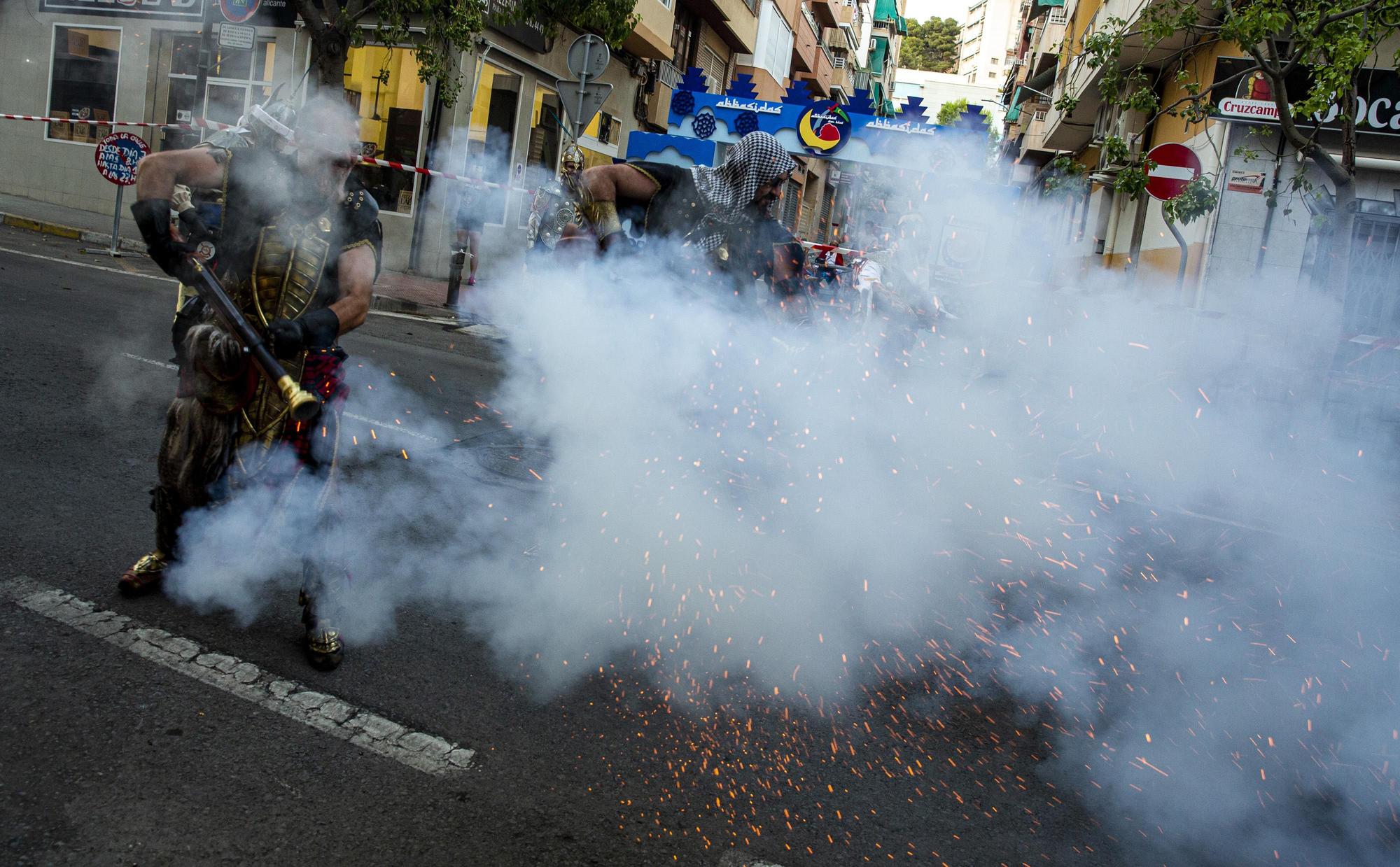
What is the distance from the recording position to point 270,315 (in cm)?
297

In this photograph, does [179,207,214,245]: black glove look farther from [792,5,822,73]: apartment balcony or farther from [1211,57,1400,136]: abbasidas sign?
[792,5,822,73]: apartment balcony

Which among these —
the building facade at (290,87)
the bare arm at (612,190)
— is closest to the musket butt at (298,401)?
the bare arm at (612,190)

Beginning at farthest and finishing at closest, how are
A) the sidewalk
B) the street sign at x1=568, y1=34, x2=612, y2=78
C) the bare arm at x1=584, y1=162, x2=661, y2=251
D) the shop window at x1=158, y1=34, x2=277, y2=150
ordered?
the shop window at x1=158, y1=34, x2=277, y2=150 → the sidewalk → the street sign at x1=568, y1=34, x2=612, y2=78 → the bare arm at x1=584, y1=162, x2=661, y2=251

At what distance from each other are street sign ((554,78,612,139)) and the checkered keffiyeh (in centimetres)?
571

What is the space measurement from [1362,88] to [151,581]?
13.8 metres

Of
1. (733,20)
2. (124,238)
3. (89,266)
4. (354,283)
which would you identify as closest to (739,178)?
(354,283)

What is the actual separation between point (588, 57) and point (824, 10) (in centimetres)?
3191

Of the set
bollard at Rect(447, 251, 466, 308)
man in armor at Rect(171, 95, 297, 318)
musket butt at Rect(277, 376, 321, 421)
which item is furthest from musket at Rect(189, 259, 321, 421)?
bollard at Rect(447, 251, 466, 308)

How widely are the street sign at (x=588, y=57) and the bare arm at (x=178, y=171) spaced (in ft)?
23.9

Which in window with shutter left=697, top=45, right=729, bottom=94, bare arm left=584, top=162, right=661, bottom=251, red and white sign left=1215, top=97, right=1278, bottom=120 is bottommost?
bare arm left=584, top=162, right=661, bottom=251

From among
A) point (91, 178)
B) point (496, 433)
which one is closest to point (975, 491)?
point (496, 433)

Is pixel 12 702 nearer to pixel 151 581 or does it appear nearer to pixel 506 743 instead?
pixel 151 581

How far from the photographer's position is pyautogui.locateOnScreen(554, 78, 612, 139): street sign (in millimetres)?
10031

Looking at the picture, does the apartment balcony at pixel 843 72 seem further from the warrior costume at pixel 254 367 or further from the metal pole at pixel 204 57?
the warrior costume at pixel 254 367
